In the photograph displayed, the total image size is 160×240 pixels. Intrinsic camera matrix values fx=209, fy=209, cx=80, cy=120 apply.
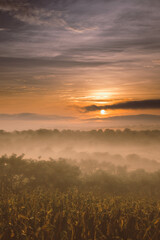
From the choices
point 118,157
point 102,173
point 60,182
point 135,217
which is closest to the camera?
point 135,217

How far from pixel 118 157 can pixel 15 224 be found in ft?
452

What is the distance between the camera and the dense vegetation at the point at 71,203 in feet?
20.1

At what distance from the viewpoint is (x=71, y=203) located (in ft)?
30.1

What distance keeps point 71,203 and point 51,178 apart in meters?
10.6

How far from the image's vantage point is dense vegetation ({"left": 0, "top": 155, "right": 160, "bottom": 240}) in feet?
20.1

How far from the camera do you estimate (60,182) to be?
63.1ft

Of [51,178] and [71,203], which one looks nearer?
[71,203]

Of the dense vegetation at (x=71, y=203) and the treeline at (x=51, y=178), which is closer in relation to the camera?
the dense vegetation at (x=71, y=203)

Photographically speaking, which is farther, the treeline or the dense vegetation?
the treeline

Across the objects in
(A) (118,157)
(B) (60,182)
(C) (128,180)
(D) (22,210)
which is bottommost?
(A) (118,157)

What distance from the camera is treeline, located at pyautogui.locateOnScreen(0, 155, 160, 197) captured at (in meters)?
16.9

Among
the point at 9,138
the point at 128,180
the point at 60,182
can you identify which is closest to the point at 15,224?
the point at 60,182

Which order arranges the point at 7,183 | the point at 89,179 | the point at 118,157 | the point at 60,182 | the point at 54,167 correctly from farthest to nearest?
the point at 118,157 → the point at 89,179 → the point at 54,167 → the point at 60,182 → the point at 7,183

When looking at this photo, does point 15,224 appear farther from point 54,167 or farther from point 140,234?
point 54,167
